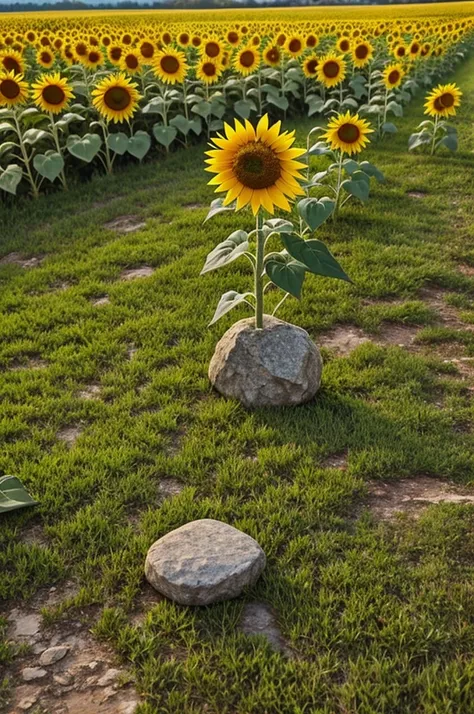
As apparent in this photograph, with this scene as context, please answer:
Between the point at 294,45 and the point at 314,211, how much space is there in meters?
7.64

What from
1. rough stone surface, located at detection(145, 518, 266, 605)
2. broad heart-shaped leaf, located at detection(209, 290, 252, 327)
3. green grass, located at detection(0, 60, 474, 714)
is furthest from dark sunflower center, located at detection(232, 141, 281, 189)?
rough stone surface, located at detection(145, 518, 266, 605)

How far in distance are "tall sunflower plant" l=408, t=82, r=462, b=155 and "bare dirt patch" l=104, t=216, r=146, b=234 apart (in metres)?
4.45

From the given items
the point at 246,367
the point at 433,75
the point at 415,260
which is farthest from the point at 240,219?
the point at 433,75

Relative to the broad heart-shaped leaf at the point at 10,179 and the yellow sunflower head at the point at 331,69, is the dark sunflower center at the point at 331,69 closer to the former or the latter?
the yellow sunflower head at the point at 331,69

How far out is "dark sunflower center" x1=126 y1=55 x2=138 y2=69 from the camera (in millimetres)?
9422

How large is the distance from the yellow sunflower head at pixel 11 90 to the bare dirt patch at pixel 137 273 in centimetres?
270

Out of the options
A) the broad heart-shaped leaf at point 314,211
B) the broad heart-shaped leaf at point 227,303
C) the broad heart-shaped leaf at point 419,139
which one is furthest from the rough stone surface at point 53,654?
the broad heart-shaped leaf at point 419,139

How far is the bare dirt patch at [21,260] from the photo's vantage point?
6.12m

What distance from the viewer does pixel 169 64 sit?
9016 millimetres

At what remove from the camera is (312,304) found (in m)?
5.21

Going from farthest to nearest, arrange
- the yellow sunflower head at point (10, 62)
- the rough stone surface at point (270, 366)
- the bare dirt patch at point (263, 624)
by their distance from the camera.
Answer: the yellow sunflower head at point (10, 62) → the rough stone surface at point (270, 366) → the bare dirt patch at point (263, 624)

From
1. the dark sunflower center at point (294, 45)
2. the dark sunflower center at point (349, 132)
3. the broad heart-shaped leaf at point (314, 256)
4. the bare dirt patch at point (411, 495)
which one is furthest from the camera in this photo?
the dark sunflower center at point (294, 45)

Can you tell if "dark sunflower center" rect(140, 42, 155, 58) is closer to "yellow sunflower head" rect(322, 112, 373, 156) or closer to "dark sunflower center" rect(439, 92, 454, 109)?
"dark sunflower center" rect(439, 92, 454, 109)

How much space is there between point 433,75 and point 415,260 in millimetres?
13150
